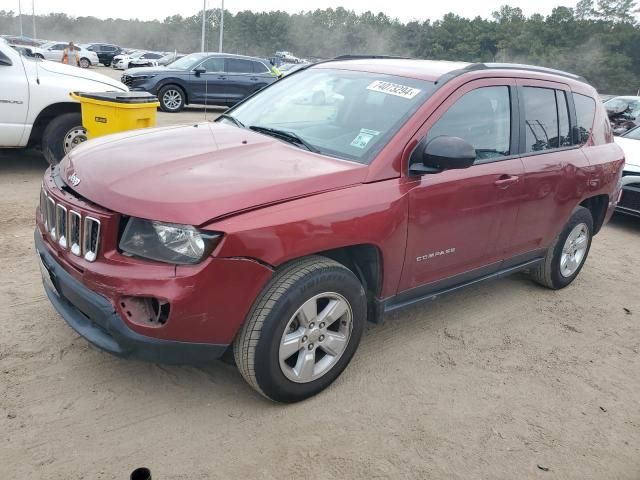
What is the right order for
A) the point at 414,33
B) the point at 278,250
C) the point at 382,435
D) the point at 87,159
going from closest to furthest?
the point at 278,250
the point at 382,435
the point at 87,159
the point at 414,33

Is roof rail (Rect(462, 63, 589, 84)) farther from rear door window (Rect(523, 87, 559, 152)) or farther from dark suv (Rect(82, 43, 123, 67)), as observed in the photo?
dark suv (Rect(82, 43, 123, 67))

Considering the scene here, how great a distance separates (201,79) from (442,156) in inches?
504

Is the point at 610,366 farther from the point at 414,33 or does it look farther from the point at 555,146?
the point at 414,33

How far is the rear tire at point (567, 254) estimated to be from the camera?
4.59 m

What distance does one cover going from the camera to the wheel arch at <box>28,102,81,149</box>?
6.79 meters

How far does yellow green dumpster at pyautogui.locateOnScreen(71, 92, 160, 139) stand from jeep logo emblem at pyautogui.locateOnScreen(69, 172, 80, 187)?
11.0ft

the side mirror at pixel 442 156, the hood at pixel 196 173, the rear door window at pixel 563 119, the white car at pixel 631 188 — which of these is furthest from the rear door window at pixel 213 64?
the side mirror at pixel 442 156

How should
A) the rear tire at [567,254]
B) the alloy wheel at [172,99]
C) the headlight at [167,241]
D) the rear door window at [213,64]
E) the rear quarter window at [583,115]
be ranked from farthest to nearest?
the rear door window at [213,64]
the alloy wheel at [172,99]
the rear tire at [567,254]
the rear quarter window at [583,115]
the headlight at [167,241]

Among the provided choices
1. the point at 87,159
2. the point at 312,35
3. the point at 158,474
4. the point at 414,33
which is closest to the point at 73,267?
the point at 87,159

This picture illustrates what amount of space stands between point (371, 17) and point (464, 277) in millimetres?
103421

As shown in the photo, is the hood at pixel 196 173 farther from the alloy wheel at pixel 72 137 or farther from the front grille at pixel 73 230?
the alloy wheel at pixel 72 137

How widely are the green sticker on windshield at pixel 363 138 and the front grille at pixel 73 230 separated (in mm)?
1445

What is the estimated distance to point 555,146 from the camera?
4207mm

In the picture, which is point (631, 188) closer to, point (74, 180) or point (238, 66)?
point (74, 180)
